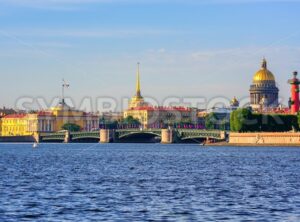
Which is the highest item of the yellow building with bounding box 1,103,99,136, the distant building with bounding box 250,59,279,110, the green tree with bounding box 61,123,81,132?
the distant building with bounding box 250,59,279,110

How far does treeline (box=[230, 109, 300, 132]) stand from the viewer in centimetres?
10562

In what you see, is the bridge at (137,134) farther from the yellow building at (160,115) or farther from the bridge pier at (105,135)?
the yellow building at (160,115)

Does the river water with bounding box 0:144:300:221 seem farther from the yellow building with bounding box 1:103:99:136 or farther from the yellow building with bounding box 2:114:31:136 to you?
the yellow building with bounding box 2:114:31:136

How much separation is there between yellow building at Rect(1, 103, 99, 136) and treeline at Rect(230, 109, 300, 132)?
71.0 metres

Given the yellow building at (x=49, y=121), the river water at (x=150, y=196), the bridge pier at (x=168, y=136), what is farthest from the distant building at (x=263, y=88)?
the river water at (x=150, y=196)

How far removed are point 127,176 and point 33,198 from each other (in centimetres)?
1135

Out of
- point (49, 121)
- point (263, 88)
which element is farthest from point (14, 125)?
point (263, 88)

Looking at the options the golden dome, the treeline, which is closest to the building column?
the treeline

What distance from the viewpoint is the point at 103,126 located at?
171m

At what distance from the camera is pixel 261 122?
10650cm

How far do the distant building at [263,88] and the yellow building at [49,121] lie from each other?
87.0 ft

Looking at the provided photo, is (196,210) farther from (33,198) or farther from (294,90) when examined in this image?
(294,90)

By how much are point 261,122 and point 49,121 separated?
75529 mm

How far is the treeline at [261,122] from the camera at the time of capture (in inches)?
4158
